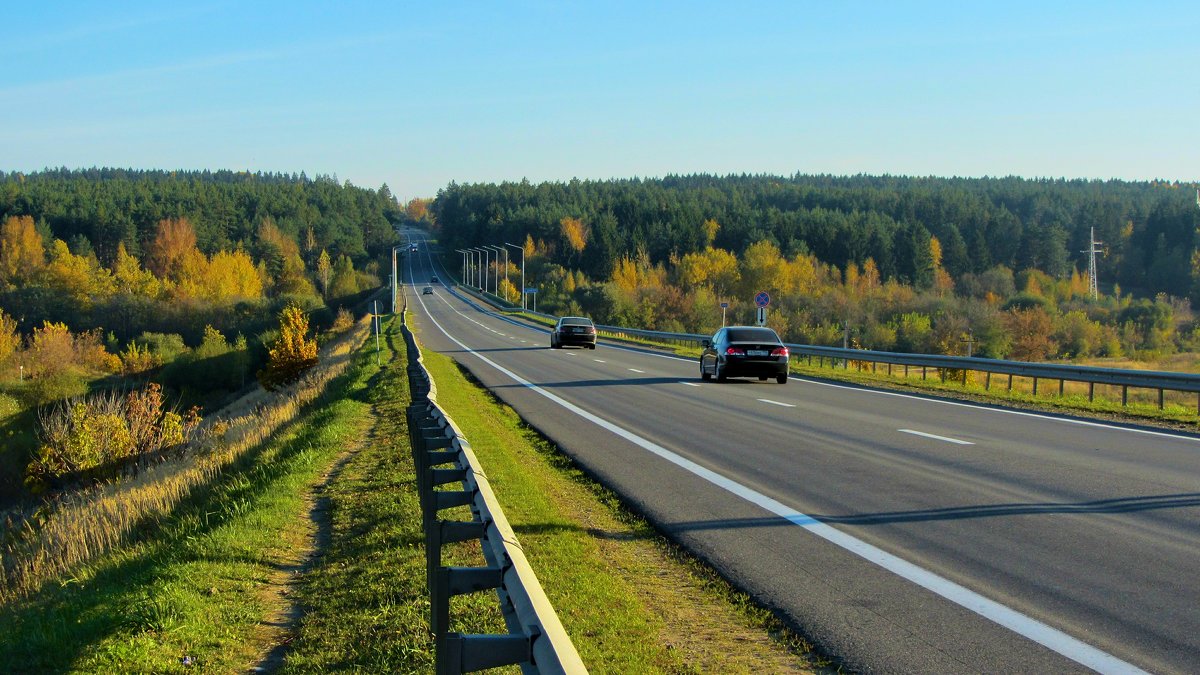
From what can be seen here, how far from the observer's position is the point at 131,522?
11758 millimetres

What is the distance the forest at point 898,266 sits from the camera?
86.3 metres

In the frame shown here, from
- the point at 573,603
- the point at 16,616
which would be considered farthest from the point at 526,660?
the point at 16,616

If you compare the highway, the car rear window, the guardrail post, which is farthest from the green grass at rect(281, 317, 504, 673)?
the car rear window

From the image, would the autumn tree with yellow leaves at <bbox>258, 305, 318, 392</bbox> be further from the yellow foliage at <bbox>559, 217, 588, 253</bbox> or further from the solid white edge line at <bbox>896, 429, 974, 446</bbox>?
the yellow foliage at <bbox>559, 217, 588, 253</bbox>

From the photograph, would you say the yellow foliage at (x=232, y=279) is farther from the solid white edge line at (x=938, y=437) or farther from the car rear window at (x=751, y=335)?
the solid white edge line at (x=938, y=437)

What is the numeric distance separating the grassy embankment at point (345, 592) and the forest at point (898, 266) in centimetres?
7228

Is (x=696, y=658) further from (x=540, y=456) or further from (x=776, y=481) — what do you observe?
(x=540, y=456)

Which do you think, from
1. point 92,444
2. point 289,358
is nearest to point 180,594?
point 92,444

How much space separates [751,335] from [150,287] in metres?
119

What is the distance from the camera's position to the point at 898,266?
137625 mm

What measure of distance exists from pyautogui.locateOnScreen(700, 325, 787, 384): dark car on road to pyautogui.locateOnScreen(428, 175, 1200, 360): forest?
180 feet

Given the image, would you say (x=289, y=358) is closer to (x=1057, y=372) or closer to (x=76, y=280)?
(x=1057, y=372)

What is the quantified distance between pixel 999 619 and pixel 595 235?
476 ft

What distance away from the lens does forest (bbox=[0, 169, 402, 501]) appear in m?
76.1
